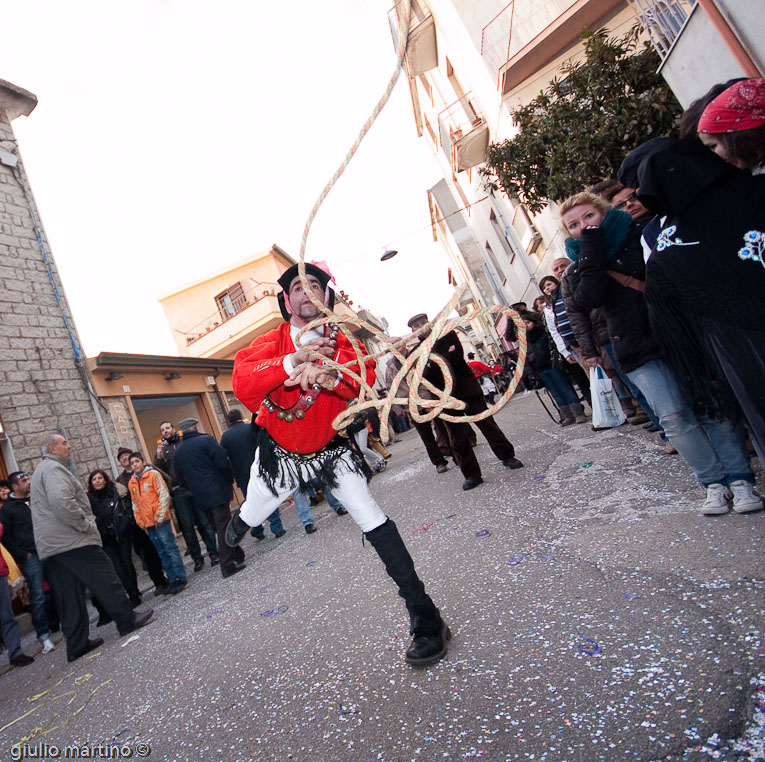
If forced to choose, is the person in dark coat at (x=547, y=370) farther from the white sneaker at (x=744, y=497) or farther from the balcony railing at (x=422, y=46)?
the balcony railing at (x=422, y=46)

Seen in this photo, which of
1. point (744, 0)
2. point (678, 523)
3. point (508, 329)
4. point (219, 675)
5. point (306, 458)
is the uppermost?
point (744, 0)

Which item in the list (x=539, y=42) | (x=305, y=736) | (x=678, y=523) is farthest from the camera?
(x=539, y=42)

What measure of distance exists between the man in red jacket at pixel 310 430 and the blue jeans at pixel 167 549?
3607 millimetres

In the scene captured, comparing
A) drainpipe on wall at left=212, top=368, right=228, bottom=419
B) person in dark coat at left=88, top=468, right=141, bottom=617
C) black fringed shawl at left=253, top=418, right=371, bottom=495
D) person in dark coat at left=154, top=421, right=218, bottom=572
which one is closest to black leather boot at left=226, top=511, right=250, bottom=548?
black fringed shawl at left=253, top=418, right=371, bottom=495

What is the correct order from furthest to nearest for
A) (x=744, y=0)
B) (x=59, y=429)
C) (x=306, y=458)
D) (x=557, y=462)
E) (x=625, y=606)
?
(x=59, y=429) → (x=557, y=462) → (x=744, y=0) → (x=306, y=458) → (x=625, y=606)

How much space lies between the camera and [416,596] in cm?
240

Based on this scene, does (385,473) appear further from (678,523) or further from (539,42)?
(539,42)

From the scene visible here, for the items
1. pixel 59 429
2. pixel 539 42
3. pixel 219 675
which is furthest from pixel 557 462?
pixel 539 42

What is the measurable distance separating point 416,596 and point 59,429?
8.78 m

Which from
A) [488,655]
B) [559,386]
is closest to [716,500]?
[488,655]

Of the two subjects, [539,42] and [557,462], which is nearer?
[557,462]

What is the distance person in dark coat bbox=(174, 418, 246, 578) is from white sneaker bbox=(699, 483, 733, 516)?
4.67m

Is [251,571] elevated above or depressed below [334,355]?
below

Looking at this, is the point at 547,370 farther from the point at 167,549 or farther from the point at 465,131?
the point at 465,131
